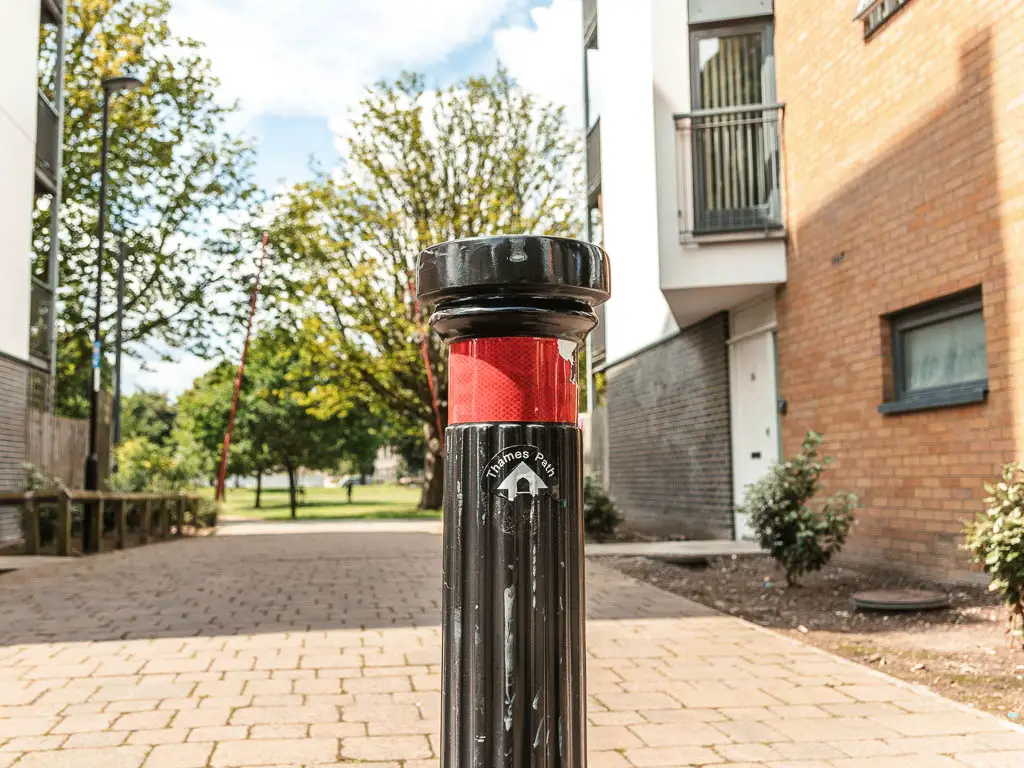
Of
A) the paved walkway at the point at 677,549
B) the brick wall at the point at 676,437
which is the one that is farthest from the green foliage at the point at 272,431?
the paved walkway at the point at 677,549

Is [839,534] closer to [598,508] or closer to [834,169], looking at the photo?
[834,169]

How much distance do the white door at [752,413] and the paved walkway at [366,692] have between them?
14.4 feet

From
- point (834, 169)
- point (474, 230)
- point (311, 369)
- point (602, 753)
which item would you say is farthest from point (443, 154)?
point (602, 753)

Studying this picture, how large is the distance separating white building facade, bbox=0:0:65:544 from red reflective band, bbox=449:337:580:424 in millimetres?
13342

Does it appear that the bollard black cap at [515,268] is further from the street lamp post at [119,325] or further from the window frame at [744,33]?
the street lamp post at [119,325]

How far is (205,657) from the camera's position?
5.31 m

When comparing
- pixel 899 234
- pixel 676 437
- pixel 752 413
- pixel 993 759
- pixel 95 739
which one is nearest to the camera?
pixel 993 759

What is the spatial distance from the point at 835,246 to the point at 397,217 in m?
16.4

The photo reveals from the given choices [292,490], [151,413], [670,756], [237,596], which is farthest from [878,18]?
[151,413]

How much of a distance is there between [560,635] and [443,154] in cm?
2408

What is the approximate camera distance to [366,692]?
4.52 meters

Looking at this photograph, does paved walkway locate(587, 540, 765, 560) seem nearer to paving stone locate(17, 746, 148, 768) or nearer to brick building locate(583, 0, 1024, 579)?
brick building locate(583, 0, 1024, 579)

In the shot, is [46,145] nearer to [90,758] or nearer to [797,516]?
[797,516]

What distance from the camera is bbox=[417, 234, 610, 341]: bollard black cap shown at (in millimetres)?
1923
